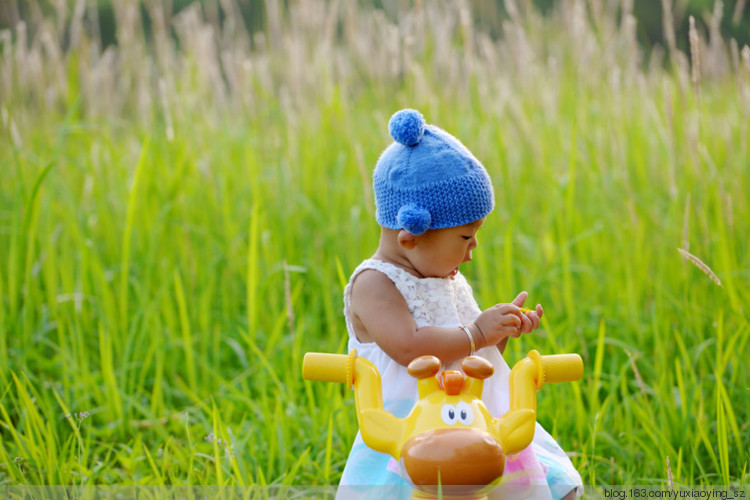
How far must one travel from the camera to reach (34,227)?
271 centimetres

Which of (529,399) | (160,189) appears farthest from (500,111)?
(529,399)

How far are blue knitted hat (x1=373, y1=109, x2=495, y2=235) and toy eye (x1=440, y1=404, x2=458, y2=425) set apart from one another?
1.11 ft

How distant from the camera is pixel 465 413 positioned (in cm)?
125

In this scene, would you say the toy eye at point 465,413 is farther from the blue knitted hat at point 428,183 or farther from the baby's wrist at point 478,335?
the blue knitted hat at point 428,183

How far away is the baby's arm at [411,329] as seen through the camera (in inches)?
54.4

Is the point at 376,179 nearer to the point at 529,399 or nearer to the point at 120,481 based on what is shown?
the point at 529,399

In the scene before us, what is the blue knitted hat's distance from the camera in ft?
4.65

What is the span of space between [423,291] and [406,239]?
0.12 metres

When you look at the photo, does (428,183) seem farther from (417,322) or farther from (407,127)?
(417,322)

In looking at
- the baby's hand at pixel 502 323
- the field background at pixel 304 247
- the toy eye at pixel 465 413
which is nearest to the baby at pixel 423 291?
the baby's hand at pixel 502 323

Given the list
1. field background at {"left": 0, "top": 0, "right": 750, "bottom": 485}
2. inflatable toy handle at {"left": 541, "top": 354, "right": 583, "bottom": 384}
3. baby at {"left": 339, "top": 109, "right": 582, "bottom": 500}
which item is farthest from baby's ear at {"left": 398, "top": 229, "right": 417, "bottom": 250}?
field background at {"left": 0, "top": 0, "right": 750, "bottom": 485}

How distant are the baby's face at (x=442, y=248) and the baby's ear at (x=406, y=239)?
0.06 feet

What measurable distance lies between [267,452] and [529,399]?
962 mm

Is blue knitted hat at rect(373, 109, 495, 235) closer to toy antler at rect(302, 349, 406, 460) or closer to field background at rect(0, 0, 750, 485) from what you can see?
toy antler at rect(302, 349, 406, 460)
